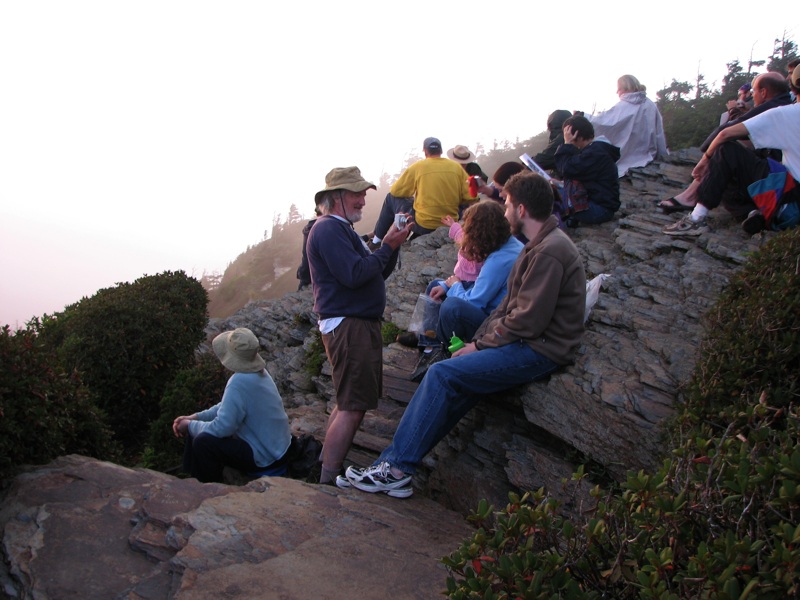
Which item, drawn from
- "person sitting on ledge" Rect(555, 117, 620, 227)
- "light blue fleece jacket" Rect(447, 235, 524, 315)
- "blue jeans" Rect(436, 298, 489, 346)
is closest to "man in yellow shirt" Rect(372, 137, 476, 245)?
"person sitting on ledge" Rect(555, 117, 620, 227)

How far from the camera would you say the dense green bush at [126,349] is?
7.35m

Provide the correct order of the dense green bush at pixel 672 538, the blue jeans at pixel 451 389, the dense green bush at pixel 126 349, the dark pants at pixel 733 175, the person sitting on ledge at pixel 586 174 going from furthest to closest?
the person sitting on ledge at pixel 586 174, the dense green bush at pixel 126 349, the dark pants at pixel 733 175, the blue jeans at pixel 451 389, the dense green bush at pixel 672 538

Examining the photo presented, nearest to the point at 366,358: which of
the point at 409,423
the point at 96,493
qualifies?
the point at 409,423

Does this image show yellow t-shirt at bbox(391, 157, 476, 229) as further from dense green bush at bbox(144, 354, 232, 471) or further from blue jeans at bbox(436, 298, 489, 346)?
blue jeans at bbox(436, 298, 489, 346)

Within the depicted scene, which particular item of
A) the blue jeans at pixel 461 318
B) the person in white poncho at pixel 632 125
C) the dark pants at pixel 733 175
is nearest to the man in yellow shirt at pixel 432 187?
the person in white poncho at pixel 632 125

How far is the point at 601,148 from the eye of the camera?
8.14 metres

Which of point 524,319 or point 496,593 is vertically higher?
point 524,319

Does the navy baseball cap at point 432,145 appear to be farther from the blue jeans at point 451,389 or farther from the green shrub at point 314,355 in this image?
the blue jeans at point 451,389

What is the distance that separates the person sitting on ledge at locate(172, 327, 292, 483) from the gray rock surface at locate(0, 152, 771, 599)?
0.76 m

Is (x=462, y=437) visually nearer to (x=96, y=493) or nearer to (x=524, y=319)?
(x=524, y=319)

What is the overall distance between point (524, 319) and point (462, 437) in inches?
51.9

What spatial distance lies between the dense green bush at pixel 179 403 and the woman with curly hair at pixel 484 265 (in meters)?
3.43

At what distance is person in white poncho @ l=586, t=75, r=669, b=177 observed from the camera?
10.8 m

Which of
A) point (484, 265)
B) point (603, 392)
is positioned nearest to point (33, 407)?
point (484, 265)
